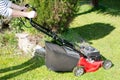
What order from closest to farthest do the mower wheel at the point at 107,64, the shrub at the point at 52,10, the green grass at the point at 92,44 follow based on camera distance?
the green grass at the point at 92,44 < the mower wheel at the point at 107,64 < the shrub at the point at 52,10

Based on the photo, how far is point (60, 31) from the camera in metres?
9.73

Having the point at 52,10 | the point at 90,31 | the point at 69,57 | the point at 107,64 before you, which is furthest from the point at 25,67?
the point at 90,31

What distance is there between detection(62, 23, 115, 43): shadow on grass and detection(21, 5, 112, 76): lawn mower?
1743mm

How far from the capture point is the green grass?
25.5 feet

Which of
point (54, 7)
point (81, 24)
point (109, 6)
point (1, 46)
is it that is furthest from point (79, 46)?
point (109, 6)

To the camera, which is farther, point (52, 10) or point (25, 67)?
point (52, 10)

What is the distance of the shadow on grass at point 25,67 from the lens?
7698 mm

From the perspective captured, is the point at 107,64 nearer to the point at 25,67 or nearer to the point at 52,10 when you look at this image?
the point at 25,67

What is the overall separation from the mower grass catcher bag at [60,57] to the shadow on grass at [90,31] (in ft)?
6.42

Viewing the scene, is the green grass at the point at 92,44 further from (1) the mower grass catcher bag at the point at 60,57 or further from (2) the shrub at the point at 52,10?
(2) the shrub at the point at 52,10

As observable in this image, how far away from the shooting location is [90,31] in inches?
451

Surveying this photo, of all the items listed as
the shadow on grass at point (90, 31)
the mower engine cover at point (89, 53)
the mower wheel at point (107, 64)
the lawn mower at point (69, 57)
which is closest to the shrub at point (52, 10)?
the shadow on grass at point (90, 31)

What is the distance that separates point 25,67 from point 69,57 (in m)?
1.30

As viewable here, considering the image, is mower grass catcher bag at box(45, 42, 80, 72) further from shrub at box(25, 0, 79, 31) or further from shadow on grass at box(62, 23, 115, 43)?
shadow on grass at box(62, 23, 115, 43)
